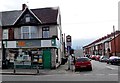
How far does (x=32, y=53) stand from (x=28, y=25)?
16.9ft

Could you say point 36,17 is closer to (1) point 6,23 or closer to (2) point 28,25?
(2) point 28,25

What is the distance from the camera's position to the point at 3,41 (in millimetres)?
38312

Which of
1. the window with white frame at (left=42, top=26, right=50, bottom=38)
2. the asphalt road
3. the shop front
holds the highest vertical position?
the window with white frame at (left=42, top=26, right=50, bottom=38)

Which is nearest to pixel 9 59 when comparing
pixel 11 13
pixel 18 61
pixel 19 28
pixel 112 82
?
pixel 18 61

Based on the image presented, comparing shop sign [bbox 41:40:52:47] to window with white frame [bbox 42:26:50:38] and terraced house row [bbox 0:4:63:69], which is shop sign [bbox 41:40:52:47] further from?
window with white frame [bbox 42:26:50:38]

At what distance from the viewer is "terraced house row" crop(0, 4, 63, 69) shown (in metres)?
36.5

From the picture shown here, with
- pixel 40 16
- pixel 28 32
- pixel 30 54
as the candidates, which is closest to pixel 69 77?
pixel 30 54

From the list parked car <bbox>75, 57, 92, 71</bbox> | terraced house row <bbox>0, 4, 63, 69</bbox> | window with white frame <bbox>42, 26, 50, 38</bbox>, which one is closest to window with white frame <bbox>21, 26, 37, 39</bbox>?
terraced house row <bbox>0, 4, 63, 69</bbox>

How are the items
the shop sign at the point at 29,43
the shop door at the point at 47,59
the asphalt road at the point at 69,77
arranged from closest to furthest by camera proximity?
1. the asphalt road at the point at 69,77
2. the shop door at the point at 47,59
3. the shop sign at the point at 29,43

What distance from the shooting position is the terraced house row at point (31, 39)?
36.5 metres

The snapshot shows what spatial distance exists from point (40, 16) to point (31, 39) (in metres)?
5.97

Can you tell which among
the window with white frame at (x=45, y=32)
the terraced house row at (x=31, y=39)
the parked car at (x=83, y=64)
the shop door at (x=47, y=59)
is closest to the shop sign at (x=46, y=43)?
the terraced house row at (x=31, y=39)

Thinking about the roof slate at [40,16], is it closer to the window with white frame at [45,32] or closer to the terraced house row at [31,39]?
the terraced house row at [31,39]

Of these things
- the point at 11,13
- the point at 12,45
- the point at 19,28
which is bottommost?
the point at 12,45
